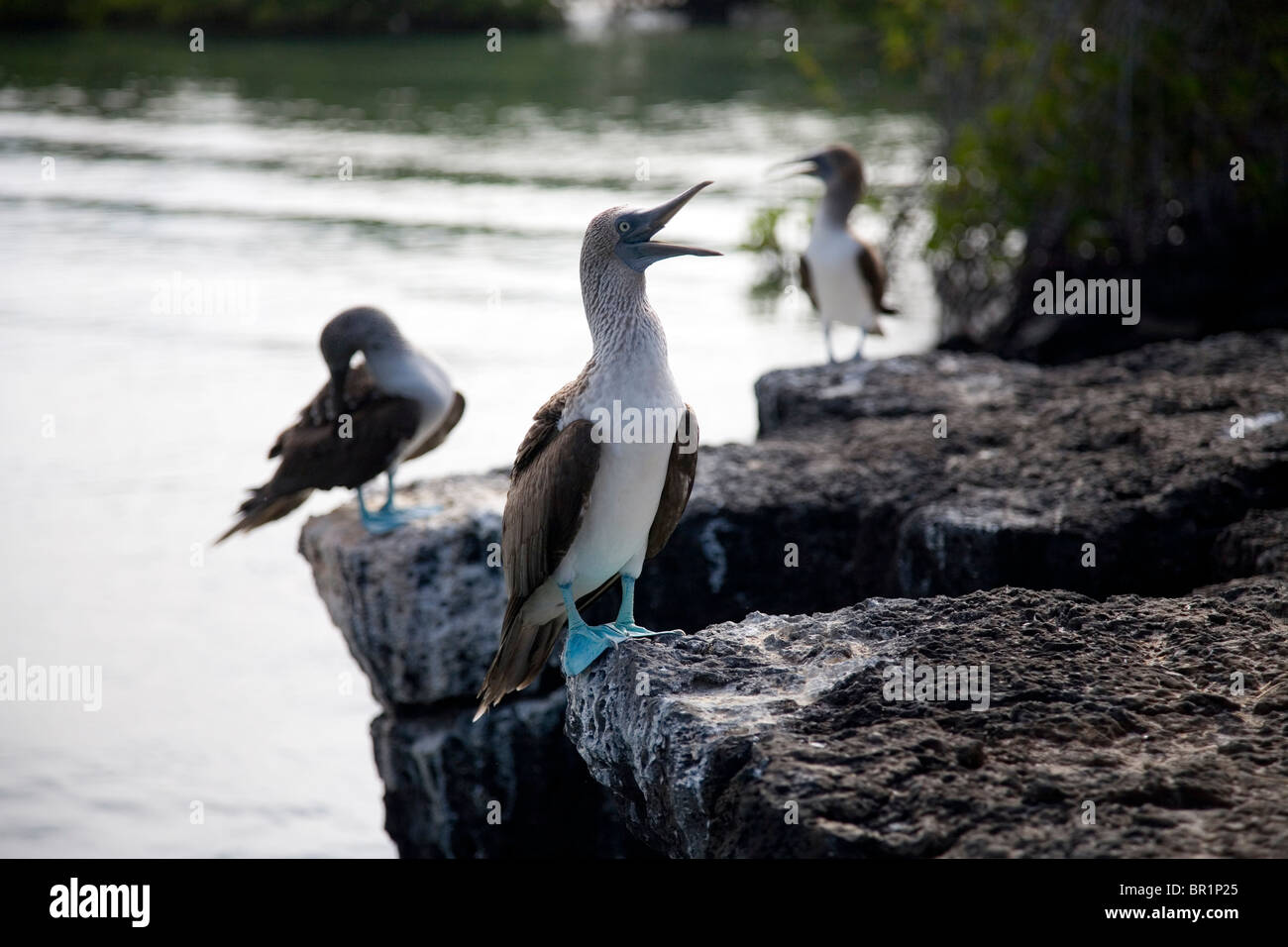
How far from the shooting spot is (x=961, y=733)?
3.39m

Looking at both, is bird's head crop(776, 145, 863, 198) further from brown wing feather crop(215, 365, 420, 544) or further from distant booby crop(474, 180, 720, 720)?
distant booby crop(474, 180, 720, 720)

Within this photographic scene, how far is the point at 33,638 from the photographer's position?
25.7 ft

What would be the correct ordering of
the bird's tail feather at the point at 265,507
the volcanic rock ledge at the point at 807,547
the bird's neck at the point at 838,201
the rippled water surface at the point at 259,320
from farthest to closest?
the bird's neck at the point at 838,201
the rippled water surface at the point at 259,320
the bird's tail feather at the point at 265,507
the volcanic rock ledge at the point at 807,547

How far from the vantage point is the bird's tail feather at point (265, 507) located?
6438 mm

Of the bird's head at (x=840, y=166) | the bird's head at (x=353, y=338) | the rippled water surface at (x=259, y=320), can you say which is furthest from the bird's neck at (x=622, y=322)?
the bird's head at (x=840, y=166)

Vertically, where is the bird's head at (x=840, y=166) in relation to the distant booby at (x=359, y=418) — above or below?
above

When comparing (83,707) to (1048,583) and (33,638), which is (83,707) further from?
(1048,583)

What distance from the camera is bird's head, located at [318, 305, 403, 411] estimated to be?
20.7 ft

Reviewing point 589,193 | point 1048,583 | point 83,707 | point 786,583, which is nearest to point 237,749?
point 83,707

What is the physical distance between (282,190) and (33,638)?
10601 mm

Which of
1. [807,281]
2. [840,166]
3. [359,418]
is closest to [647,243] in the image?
[359,418]

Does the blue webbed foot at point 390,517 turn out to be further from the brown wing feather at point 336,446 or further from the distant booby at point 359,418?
the brown wing feather at point 336,446

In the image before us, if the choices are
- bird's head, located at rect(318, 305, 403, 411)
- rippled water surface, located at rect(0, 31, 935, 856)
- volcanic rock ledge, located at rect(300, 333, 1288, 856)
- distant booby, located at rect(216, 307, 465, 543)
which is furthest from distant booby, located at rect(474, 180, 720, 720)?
rippled water surface, located at rect(0, 31, 935, 856)

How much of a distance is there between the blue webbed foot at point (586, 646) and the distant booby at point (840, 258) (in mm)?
5646
